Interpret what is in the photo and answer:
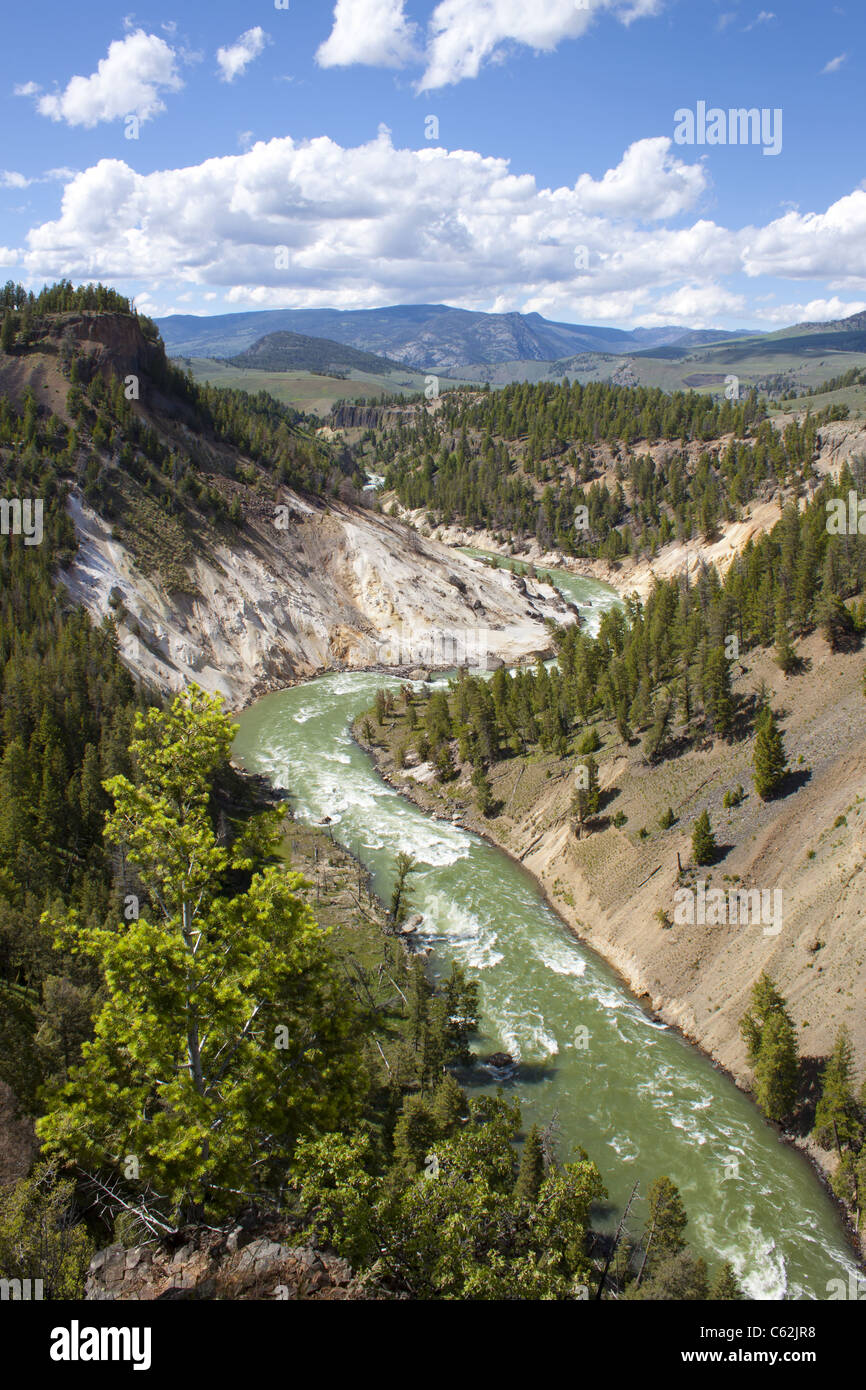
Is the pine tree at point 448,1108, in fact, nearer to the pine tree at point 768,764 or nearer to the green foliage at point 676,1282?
the green foliage at point 676,1282

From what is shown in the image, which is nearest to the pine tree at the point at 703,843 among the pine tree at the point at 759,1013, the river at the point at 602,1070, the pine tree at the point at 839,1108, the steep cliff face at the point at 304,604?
the river at the point at 602,1070

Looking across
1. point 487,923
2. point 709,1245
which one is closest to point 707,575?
point 487,923

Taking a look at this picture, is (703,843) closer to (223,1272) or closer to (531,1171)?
(531,1171)

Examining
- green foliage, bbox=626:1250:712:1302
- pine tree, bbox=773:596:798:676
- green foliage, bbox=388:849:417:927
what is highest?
pine tree, bbox=773:596:798:676

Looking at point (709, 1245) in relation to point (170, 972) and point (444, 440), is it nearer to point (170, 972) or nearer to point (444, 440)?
point (170, 972)

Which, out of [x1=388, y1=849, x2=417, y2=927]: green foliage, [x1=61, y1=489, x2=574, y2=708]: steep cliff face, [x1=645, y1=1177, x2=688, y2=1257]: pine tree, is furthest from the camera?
[x1=61, y1=489, x2=574, y2=708]: steep cliff face

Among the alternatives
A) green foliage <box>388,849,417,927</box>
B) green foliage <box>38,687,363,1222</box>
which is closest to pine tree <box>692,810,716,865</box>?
green foliage <box>388,849,417,927</box>

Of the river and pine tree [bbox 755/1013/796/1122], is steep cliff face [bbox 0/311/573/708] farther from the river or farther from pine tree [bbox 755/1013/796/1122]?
pine tree [bbox 755/1013/796/1122]

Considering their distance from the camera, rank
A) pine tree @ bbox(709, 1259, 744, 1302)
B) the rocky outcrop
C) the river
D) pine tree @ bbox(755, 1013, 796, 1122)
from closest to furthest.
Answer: the rocky outcrop
pine tree @ bbox(709, 1259, 744, 1302)
the river
pine tree @ bbox(755, 1013, 796, 1122)

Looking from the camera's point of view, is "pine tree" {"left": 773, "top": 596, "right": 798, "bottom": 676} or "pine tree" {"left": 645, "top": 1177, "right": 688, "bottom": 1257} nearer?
"pine tree" {"left": 645, "top": 1177, "right": 688, "bottom": 1257}
